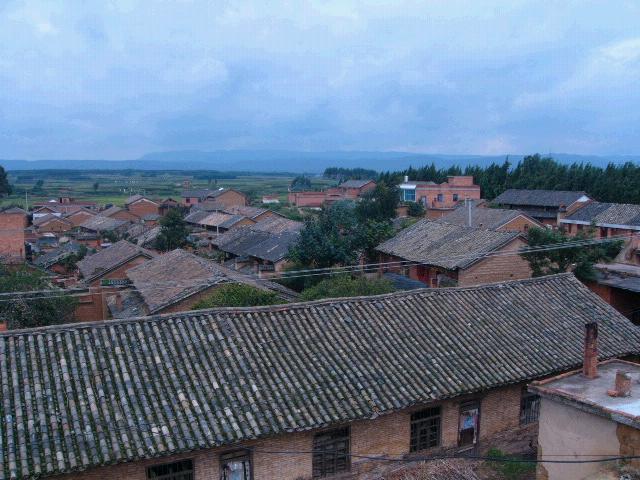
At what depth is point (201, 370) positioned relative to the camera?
10711mm

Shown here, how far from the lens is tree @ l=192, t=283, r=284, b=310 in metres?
18.9

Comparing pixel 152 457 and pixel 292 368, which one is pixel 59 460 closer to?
pixel 152 457

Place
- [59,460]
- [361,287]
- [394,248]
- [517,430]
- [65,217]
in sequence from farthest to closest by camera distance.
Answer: [65,217], [394,248], [361,287], [517,430], [59,460]

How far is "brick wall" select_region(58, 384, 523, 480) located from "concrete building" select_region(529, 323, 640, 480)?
167 cm

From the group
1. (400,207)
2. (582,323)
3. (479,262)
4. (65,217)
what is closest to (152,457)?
(582,323)

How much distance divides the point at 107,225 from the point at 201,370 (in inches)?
2036

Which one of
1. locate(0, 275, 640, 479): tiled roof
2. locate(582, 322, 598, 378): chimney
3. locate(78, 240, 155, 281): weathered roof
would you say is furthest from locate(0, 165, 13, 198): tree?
locate(582, 322, 598, 378): chimney

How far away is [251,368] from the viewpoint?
434 inches

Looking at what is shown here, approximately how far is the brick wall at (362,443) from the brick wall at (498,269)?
36.9ft

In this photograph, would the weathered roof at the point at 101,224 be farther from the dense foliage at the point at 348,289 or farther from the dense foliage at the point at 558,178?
the dense foliage at the point at 348,289

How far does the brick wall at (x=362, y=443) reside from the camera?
9727 millimetres

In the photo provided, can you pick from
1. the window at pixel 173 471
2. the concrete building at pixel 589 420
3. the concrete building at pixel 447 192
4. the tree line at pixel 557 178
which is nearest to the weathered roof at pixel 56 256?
the tree line at pixel 557 178

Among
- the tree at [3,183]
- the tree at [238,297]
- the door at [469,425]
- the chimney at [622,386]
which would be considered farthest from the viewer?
the tree at [3,183]

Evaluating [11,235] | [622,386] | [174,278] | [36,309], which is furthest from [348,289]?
[11,235]
